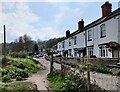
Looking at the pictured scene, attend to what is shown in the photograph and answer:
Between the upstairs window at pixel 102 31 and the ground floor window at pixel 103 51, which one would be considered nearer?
the ground floor window at pixel 103 51

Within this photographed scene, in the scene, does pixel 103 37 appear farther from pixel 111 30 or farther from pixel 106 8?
pixel 106 8

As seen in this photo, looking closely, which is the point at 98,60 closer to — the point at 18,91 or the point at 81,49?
the point at 18,91

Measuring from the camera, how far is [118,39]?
22.0 meters

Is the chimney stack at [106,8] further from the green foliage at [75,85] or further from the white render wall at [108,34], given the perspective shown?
the green foliage at [75,85]

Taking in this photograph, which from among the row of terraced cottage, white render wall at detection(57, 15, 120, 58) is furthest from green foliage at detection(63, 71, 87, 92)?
white render wall at detection(57, 15, 120, 58)

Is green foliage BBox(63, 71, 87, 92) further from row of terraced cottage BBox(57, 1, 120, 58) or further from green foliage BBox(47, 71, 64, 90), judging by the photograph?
row of terraced cottage BBox(57, 1, 120, 58)

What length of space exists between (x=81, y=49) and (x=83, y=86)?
26663 mm

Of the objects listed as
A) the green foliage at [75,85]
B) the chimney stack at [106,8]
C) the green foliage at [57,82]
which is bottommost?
the green foliage at [57,82]

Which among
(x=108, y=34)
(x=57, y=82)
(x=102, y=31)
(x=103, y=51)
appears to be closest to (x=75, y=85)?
(x=57, y=82)

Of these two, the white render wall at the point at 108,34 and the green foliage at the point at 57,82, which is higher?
the white render wall at the point at 108,34

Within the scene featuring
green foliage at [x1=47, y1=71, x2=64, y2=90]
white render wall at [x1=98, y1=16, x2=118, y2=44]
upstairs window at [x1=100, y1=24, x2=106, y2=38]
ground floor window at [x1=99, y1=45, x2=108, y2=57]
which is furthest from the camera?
upstairs window at [x1=100, y1=24, x2=106, y2=38]

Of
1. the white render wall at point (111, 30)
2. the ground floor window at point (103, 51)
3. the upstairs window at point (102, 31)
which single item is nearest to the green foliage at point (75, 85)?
the white render wall at point (111, 30)

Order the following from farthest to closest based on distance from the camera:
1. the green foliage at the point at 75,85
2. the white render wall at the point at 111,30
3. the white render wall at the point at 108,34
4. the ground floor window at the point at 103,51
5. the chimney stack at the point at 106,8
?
the chimney stack at the point at 106,8 < the ground floor window at the point at 103,51 < the white render wall at the point at 111,30 < the white render wall at the point at 108,34 < the green foliage at the point at 75,85

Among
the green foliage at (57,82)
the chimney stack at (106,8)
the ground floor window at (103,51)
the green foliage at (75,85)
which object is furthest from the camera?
the chimney stack at (106,8)
